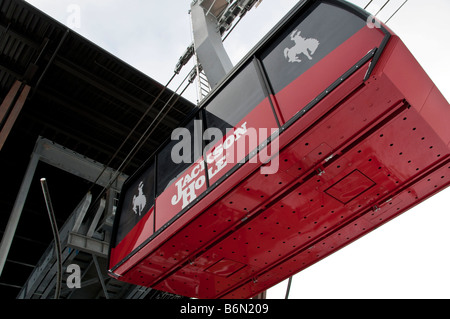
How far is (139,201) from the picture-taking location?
19.2ft

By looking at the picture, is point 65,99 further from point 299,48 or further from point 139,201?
point 299,48

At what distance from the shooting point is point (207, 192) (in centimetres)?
420

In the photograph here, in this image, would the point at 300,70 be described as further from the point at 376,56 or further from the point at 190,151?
the point at 190,151

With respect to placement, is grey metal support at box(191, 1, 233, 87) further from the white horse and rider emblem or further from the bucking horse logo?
the bucking horse logo

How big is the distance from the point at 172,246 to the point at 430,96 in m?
3.37

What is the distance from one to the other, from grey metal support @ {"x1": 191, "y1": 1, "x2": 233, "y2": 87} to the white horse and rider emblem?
2694mm

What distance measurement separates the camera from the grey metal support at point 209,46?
298 inches

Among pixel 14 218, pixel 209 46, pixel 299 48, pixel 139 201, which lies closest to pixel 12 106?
pixel 14 218

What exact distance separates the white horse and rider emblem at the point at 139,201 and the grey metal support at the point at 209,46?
269cm

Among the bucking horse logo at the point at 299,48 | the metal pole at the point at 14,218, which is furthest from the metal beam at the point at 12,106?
the bucking horse logo at the point at 299,48

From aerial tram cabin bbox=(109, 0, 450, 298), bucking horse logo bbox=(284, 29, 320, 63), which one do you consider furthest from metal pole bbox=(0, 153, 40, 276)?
bucking horse logo bbox=(284, 29, 320, 63)

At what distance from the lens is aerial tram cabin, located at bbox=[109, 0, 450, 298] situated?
3.43 m

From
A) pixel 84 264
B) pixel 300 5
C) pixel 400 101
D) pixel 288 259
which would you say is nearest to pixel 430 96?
pixel 400 101

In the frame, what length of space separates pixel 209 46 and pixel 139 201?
12.7 ft
